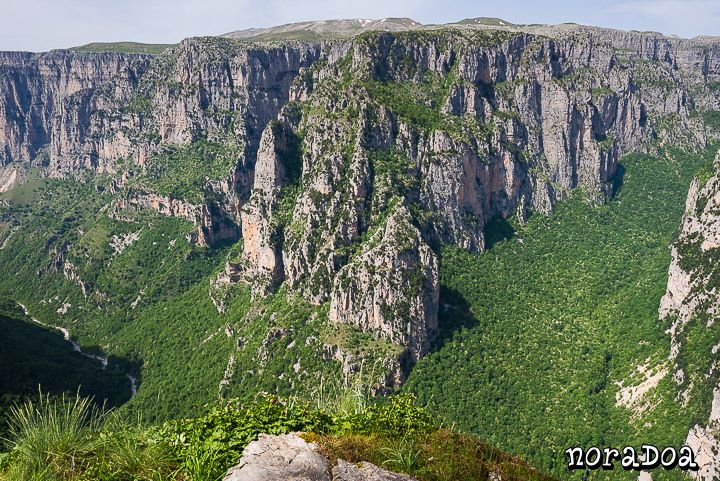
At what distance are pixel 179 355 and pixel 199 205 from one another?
57551 mm

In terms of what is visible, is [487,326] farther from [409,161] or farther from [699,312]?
[409,161]

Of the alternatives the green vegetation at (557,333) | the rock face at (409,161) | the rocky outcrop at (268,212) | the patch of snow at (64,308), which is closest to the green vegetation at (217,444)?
the green vegetation at (557,333)

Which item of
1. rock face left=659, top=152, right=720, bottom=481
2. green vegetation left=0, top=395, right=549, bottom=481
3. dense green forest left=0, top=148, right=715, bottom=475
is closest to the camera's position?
green vegetation left=0, top=395, right=549, bottom=481

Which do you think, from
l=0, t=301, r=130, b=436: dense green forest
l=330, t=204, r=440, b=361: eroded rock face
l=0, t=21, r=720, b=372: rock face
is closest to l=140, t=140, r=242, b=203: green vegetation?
l=0, t=21, r=720, b=372: rock face

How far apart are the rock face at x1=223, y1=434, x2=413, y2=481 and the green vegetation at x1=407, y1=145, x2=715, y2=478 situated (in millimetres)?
48120

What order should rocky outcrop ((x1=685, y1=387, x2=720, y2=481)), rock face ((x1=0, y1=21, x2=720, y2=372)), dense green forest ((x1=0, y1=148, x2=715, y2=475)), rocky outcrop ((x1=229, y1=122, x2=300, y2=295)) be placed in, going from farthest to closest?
rocky outcrop ((x1=229, y1=122, x2=300, y2=295)) < rock face ((x1=0, y1=21, x2=720, y2=372)) < dense green forest ((x1=0, y1=148, x2=715, y2=475)) < rocky outcrop ((x1=685, y1=387, x2=720, y2=481))

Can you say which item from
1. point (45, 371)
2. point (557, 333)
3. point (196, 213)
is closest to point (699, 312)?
point (557, 333)

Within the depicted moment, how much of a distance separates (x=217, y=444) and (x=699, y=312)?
91218 mm

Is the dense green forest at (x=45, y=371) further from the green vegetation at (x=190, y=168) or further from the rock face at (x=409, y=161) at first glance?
the green vegetation at (x=190, y=168)

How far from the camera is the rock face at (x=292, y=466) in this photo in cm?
1397

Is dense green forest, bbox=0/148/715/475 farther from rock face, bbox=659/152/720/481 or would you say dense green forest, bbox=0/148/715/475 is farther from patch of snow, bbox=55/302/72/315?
rock face, bbox=659/152/720/481

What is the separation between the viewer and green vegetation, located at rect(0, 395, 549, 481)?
48.7ft

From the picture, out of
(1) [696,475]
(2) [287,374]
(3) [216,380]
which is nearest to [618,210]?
(1) [696,475]

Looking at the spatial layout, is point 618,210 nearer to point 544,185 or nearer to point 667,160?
point 544,185
